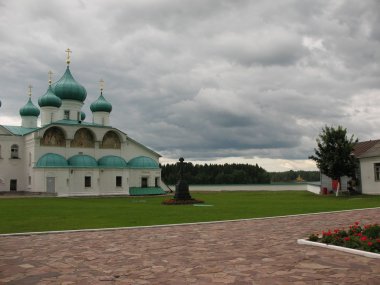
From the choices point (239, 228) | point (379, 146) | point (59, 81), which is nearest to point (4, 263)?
point (239, 228)

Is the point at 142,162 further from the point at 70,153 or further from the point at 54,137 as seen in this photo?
the point at 54,137

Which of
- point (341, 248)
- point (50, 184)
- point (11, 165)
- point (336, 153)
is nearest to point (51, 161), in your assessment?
point (50, 184)

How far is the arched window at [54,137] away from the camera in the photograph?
42.7m

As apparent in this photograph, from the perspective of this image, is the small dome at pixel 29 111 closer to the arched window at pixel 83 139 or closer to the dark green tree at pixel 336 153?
the arched window at pixel 83 139

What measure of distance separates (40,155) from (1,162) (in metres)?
4.65

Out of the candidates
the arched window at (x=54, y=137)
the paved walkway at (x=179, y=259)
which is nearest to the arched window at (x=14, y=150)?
the arched window at (x=54, y=137)

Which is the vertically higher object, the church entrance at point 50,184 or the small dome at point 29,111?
the small dome at point 29,111

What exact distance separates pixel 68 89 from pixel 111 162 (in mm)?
10390

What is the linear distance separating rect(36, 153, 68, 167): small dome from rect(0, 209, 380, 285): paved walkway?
102 ft

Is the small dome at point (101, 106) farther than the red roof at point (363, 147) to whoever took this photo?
Yes

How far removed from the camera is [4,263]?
25.6 feet

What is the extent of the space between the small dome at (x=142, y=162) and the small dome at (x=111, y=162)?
1192 millimetres

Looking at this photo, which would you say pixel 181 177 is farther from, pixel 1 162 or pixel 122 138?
pixel 1 162

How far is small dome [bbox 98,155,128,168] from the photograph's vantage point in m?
44.8
